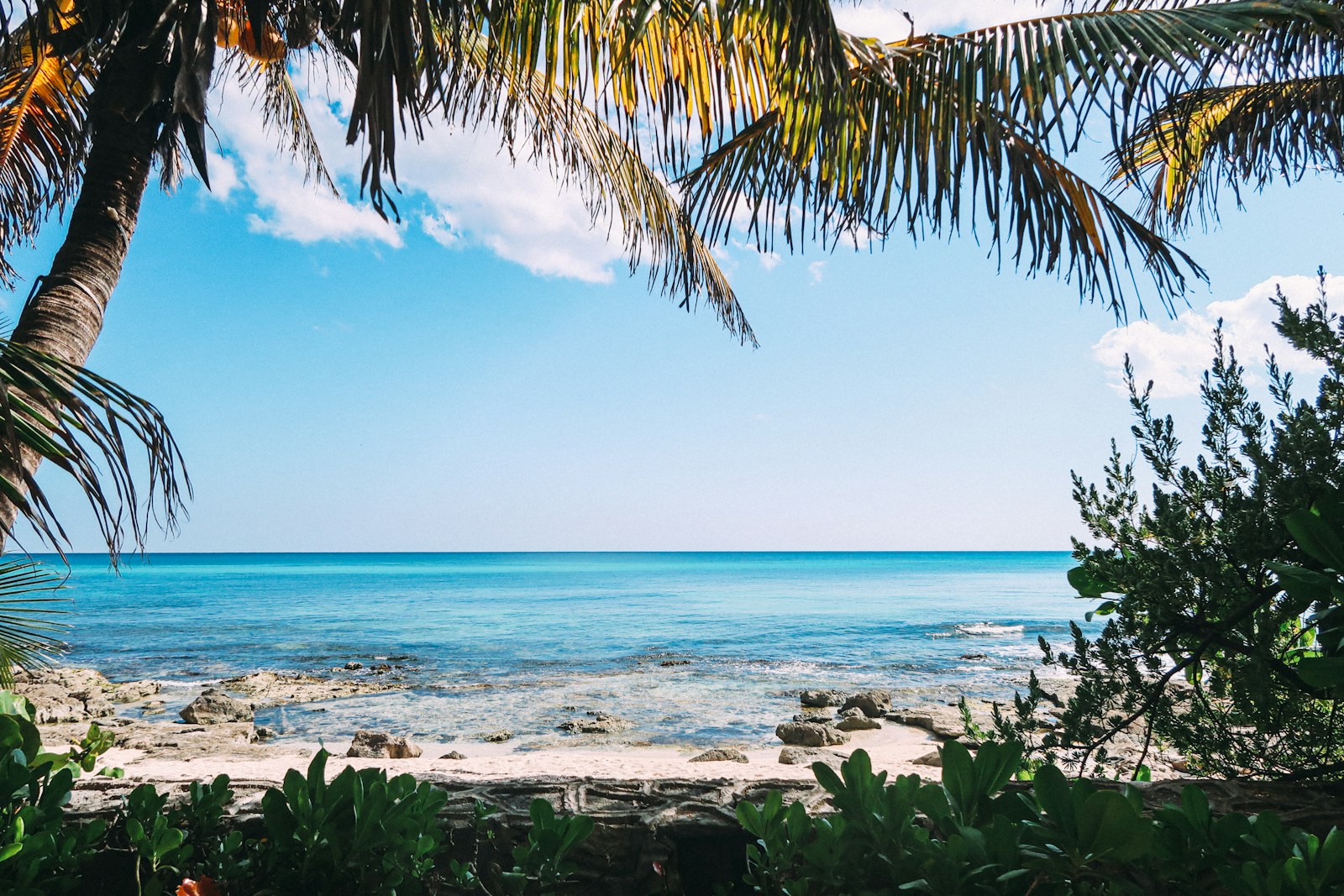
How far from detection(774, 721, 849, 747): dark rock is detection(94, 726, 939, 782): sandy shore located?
4.8 inches

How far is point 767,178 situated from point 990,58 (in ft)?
3.25

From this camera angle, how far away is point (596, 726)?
742 cm

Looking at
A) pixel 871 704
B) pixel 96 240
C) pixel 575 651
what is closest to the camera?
pixel 96 240

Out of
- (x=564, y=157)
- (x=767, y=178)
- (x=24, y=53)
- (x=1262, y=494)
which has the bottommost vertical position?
(x=1262, y=494)

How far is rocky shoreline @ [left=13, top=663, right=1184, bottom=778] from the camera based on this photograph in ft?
19.3

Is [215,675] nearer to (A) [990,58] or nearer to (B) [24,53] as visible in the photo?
(B) [24,53]

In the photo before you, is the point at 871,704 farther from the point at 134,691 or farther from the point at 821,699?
the point at 134,691

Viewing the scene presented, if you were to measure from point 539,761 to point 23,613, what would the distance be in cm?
183

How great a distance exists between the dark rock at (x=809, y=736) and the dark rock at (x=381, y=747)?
3.15m

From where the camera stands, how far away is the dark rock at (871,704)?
7.81m

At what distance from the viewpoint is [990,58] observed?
2564 mm

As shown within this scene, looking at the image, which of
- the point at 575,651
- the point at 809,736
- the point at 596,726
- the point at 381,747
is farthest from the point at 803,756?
the point at 575,651

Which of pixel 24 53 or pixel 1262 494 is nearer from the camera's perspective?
pixel 1262 494

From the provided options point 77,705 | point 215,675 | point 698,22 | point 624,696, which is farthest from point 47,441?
point 215,675
